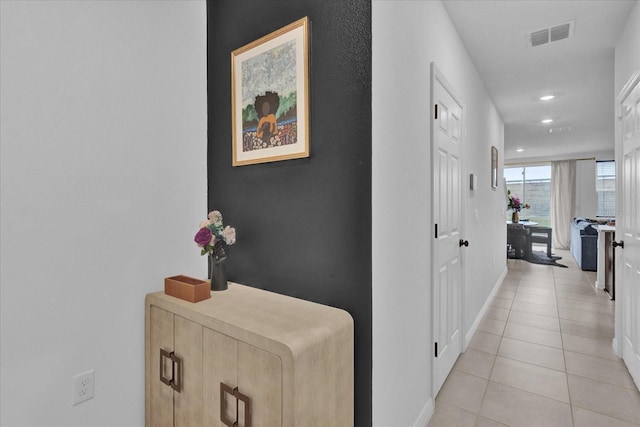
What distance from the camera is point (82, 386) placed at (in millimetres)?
1420

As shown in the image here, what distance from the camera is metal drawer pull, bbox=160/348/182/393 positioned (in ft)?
4.65

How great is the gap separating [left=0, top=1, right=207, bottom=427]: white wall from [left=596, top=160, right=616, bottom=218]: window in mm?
10723

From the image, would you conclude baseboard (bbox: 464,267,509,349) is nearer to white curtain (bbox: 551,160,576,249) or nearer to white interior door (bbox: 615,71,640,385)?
white interior door (bbox: 615,71,640,385)

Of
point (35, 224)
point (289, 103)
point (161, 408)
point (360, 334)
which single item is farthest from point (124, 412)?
point (289, 103)

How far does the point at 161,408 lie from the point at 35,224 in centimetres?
97

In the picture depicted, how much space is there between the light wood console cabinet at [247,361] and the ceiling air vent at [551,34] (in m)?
2.84

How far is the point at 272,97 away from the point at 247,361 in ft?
3.81

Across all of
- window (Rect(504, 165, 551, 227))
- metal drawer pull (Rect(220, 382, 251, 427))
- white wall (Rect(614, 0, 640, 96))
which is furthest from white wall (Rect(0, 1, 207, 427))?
window (Rect(504, 165, 551, 227))

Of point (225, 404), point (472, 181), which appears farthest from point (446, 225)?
point (225, 404)

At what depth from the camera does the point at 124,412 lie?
1.56 metres

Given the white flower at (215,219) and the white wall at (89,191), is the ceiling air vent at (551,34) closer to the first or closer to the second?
the white wall at (89,191)

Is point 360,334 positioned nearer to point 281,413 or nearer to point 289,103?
point 281,413

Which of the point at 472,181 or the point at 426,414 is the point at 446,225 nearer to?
the point at 472,181

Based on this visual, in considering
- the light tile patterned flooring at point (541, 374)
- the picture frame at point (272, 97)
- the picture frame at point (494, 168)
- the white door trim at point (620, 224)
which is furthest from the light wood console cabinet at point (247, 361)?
the picture frame at point (494, 168)
